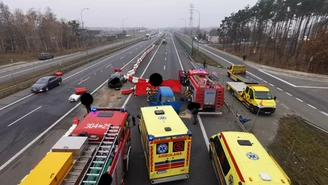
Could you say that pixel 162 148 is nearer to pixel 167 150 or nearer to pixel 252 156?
pixel 167 150

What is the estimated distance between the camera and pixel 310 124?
1586 centimetres

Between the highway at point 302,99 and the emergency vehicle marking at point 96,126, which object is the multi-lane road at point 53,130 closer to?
the highway at point 302,99

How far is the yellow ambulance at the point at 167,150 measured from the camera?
321 inches

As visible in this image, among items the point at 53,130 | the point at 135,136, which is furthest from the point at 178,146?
the point at 53,130

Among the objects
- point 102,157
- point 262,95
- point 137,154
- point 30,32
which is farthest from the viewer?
point 30,32

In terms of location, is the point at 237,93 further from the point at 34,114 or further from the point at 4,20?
the point at 4,20

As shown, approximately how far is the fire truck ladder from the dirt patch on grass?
8691 mm

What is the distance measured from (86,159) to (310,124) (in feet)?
56.5

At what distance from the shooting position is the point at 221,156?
351 inches

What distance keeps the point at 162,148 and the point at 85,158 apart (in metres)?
3.06

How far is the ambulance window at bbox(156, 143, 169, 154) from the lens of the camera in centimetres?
820

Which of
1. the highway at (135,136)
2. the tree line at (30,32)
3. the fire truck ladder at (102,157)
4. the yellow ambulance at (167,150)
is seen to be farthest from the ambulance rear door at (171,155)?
the tree line at (30,32)

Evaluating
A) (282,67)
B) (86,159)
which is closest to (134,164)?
(86,159)

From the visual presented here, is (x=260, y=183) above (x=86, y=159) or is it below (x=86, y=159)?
below
